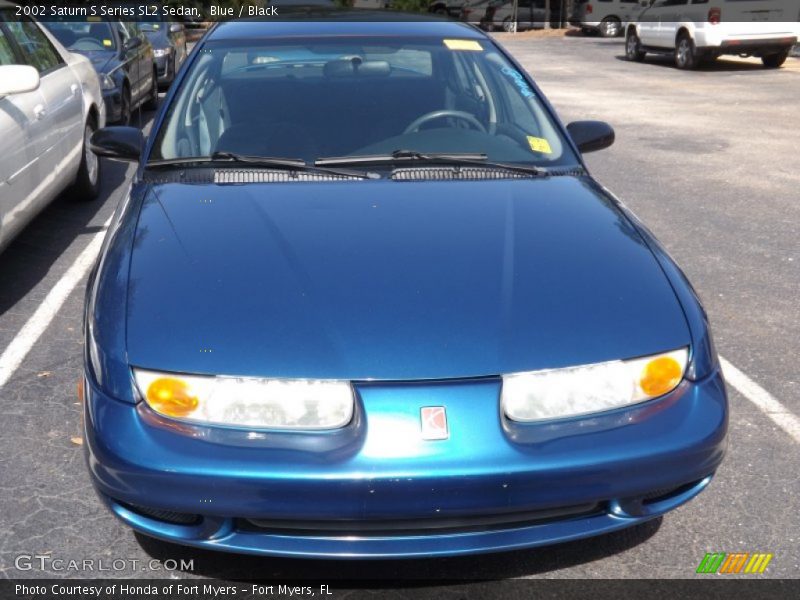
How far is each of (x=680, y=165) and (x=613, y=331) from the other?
707cm

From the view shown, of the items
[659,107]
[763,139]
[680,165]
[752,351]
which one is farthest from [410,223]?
[659,107]

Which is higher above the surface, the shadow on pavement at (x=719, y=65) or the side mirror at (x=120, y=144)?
the side mirror at (x=120, y=144)

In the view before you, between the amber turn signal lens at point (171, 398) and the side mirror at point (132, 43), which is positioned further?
the side mirror at point (132, 43)

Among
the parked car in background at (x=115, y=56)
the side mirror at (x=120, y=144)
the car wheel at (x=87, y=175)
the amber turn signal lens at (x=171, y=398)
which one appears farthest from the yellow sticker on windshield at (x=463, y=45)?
the parked car in background at (x=115, y=56)

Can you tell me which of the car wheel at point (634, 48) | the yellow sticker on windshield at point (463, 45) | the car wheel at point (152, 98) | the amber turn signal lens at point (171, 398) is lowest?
the car wheel at point (634, 48)

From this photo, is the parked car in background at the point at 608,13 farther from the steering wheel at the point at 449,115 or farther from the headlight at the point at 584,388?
the headlight at the point at 584,388

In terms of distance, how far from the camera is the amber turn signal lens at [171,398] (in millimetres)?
2492

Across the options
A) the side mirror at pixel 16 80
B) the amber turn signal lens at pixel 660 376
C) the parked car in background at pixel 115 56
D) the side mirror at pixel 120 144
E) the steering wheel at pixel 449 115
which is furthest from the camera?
→ the parked car in background at pixel 115 56

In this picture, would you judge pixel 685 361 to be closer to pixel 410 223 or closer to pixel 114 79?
pixel 410 223

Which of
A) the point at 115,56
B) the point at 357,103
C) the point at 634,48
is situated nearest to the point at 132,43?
the point at 115,56

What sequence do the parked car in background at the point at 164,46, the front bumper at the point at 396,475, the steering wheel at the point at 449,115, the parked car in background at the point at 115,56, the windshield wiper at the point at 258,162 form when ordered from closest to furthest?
the front bumper at the point at 396,475 → the windshield wiper at the point at 258,162 → the steering wheel at the point at 449,115 → the parked car in background at the point at 115,56 → the parked car in background at the point at 164,46

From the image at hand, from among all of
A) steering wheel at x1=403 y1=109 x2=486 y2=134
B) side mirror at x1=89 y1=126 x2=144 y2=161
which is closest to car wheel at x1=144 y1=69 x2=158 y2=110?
side mirror at x1=89 y1=126 x2=144 y2=161

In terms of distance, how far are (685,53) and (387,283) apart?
18.1 m

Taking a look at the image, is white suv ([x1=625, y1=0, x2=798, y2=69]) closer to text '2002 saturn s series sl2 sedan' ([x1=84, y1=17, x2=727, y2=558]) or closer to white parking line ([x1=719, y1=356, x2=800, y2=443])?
white parking line ([x1=719, y1=356, x2=800, y2=443])
